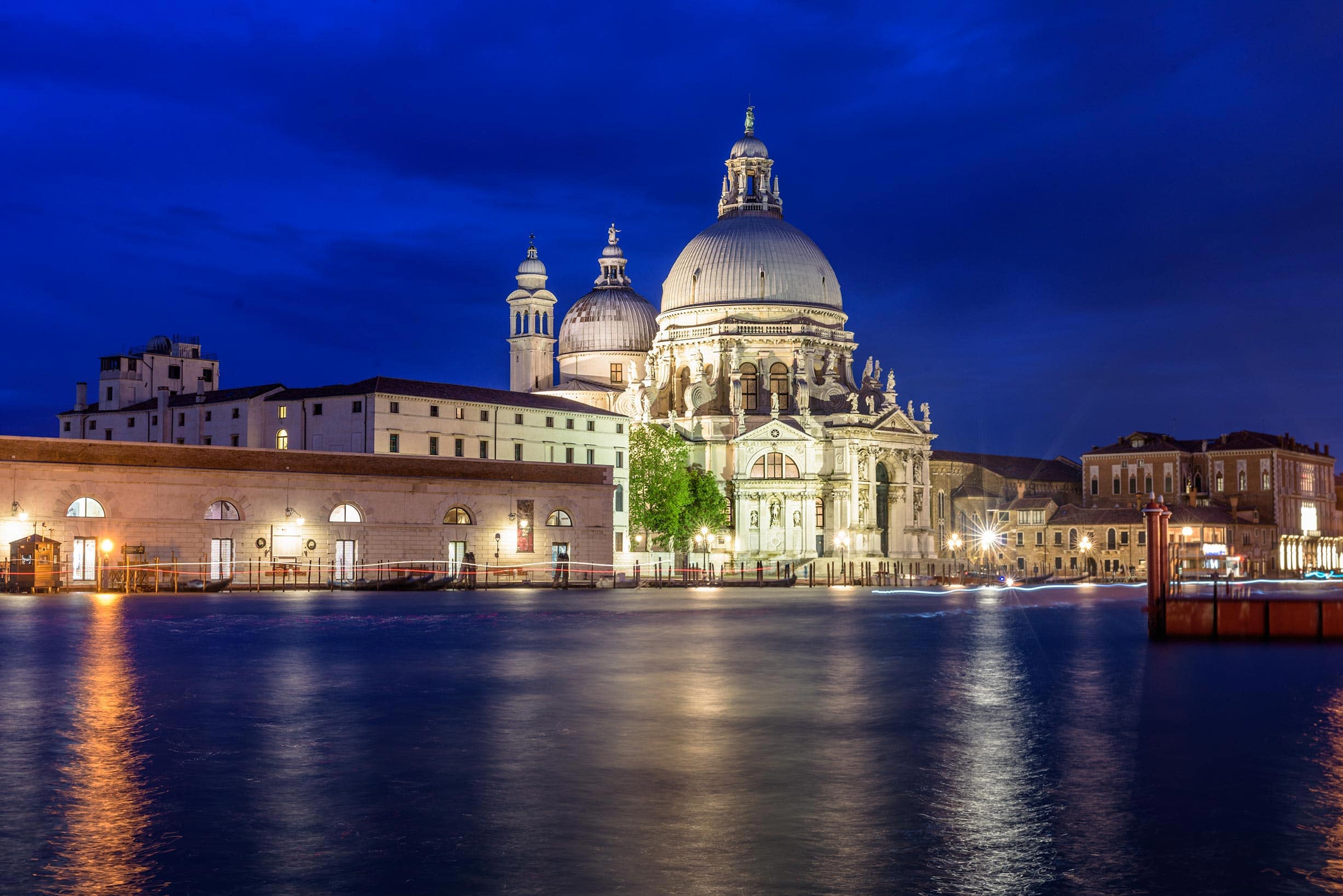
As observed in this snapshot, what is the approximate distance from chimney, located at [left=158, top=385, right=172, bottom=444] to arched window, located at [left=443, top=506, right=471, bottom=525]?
2022 centimetres

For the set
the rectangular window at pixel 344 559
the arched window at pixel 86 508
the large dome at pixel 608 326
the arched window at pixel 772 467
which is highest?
the large dome at pixel 608 326

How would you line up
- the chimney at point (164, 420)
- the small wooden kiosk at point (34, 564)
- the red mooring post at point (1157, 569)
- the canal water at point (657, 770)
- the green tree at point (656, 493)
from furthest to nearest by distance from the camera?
the green tree at point (656, 493) → the chimney at point (164, 420) → the small wooden kiosk at point (34, 564) → the red mooring post at point (1157, 569) → the canal water at point (657, 770)

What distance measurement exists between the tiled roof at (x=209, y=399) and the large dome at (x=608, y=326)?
29481 mm

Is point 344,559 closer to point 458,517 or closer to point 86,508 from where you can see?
point 458,517

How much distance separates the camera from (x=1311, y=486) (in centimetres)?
12238

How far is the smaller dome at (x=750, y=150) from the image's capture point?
9906cm

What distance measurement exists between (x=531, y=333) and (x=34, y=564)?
5011cm

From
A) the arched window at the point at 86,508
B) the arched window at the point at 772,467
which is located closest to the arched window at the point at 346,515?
the arched window at the point at 86,508

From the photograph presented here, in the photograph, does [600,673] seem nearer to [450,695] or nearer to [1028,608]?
[450,695]

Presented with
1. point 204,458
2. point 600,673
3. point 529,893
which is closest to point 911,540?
point 204,458

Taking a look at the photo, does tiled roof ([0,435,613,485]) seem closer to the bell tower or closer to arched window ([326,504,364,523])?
arched window ([326,504,364,523])

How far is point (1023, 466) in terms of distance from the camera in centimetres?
12344

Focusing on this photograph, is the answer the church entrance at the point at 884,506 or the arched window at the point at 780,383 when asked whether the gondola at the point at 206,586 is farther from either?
the church entrance at the point at 884,506

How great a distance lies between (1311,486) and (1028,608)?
3297 inches
